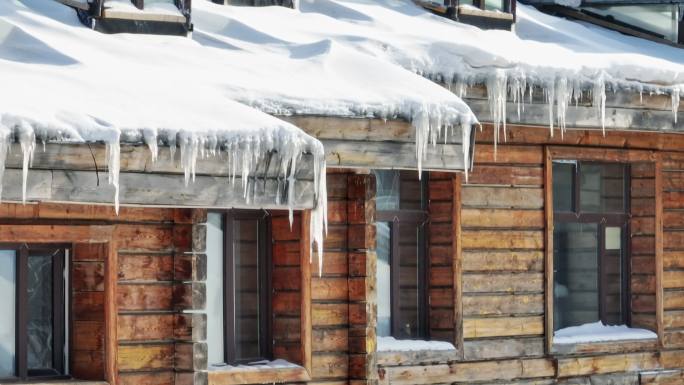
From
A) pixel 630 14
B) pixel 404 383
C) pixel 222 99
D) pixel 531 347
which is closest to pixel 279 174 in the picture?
pixel 222 99

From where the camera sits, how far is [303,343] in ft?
41.5

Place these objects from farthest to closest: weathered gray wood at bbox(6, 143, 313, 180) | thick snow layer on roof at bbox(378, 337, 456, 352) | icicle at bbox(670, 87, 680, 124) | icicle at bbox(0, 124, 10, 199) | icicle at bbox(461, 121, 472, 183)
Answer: icicle at bbox(670, 87, 680, 124), thick snow layer on roof at bbox(378, 337, 456, 352), icicle at bbox(461, 121, 472, 183), weathered gray wood at bbox(6, 143, 313, 180), icicle at bbox(0, 124, 10, 199)

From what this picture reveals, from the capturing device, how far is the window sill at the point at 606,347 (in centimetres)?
1443

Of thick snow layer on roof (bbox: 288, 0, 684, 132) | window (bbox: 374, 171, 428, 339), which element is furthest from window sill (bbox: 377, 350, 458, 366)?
thick snow layer on roof (bbox: 288, 0, 684, 132)

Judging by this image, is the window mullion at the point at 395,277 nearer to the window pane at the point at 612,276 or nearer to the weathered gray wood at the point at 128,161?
the window pane at the point at 612,276

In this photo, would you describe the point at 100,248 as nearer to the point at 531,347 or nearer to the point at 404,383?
the point at 404,383

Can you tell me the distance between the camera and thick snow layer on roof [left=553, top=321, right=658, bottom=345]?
1459 centimetres

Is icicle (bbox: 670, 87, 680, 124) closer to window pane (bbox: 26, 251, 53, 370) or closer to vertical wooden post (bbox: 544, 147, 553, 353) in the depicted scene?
vertical wooden post (bbox: 544, 147, 553, 353)

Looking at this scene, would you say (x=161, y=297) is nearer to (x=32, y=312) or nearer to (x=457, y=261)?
(x=32, y=312)

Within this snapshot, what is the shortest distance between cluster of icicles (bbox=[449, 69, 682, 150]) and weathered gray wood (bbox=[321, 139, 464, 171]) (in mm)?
905

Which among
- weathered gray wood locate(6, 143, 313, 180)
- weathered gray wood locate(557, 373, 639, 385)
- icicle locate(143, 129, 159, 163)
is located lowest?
weathered gray wood locate(557, 373, 639, 385)

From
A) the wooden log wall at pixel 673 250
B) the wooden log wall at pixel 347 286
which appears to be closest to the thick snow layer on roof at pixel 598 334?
the wooden log wall at pixel 673 250

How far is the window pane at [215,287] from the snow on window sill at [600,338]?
10.1ft

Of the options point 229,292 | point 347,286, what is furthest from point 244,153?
point 347,286
